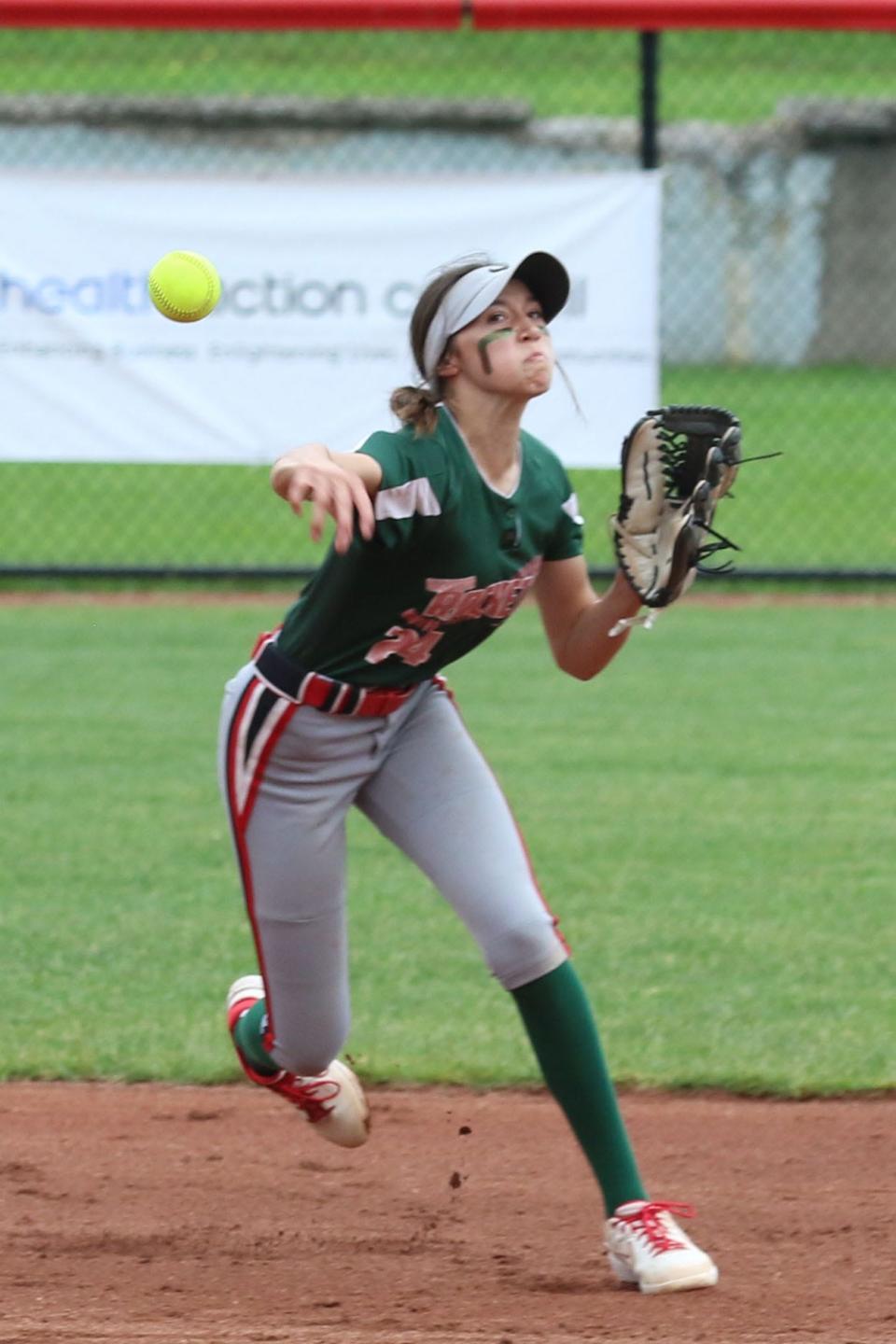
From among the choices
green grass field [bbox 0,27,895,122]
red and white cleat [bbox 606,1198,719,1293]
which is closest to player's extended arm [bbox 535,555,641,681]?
red and white cleat [bbox 606,1198,719,1293]

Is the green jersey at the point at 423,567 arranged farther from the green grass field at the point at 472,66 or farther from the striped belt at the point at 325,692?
the green grass field at the point at 472,66

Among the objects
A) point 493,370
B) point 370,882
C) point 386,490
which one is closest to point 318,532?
point 386,490

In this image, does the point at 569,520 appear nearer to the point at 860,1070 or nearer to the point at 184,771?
the point at 860,1070

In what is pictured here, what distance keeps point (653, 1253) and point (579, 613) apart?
3.71 ft

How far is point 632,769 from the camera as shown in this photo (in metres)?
6.84

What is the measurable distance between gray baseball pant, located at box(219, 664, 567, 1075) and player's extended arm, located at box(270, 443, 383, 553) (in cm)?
51

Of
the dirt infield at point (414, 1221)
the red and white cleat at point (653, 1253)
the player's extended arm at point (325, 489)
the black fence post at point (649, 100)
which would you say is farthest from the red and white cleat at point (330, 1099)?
the black fence post at point (649, 100)

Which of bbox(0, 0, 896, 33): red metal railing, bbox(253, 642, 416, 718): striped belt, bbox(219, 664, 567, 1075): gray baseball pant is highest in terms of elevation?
bbox(0, 0, 896, 33): red metal railing

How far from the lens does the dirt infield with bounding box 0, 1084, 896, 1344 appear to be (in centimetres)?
314

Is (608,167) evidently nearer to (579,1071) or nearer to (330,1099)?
(330,1099)

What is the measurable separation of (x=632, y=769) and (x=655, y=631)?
248 centimetres

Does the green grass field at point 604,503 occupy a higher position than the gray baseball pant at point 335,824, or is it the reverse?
the gray baseball pant at point 335,824

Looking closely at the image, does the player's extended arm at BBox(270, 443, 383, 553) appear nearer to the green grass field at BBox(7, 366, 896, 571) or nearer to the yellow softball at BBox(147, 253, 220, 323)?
the yellow softball at BBox(147, 253, 220, 323)

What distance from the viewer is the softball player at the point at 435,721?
332cm
